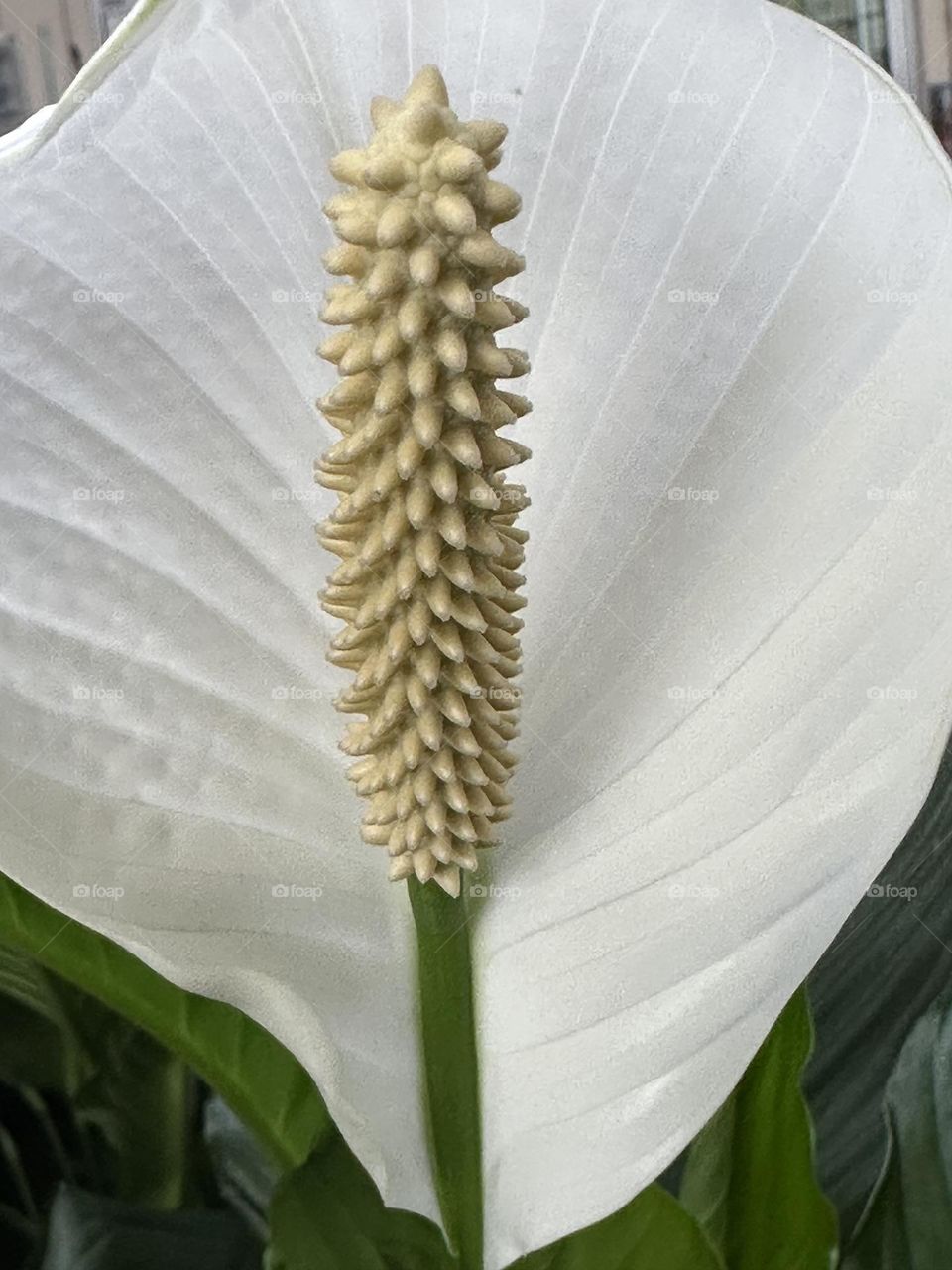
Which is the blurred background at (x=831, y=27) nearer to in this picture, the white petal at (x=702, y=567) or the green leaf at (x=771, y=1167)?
the white petal at (x=702, y=567)

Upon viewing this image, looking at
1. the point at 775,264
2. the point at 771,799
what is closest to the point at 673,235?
the point at 775,264

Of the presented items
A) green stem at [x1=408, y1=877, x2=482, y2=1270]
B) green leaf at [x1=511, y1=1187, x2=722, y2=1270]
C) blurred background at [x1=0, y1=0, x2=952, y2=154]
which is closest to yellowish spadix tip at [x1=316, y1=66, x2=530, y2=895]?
green stem at [x1=408, y1=877, x2=482, y2=1270]

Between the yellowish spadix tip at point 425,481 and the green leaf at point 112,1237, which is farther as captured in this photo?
the green leaf at point 112,1237

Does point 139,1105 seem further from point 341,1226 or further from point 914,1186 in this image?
point 914,1186

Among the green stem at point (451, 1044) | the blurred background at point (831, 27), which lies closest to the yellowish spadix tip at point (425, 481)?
the green stem at point (451, 1044)

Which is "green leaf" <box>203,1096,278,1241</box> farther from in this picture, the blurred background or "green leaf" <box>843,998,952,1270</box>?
the blurred background

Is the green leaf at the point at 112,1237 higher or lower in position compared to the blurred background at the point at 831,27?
lower

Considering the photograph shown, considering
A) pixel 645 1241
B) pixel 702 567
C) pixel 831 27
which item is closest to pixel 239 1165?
pixel 645 1241
